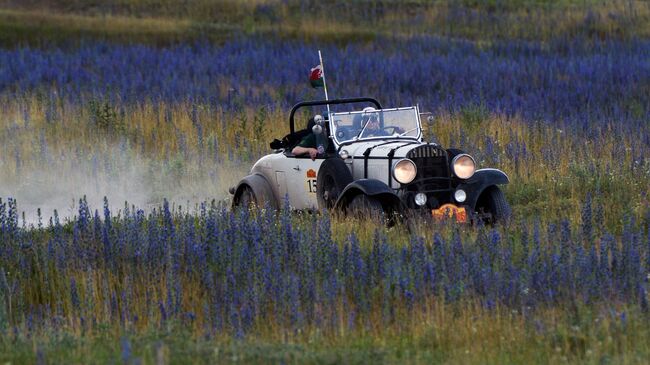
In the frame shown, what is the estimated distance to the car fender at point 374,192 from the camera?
38.5ft

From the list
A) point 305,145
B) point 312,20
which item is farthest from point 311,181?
point 312,20

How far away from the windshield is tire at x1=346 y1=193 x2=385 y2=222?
1.51 metres

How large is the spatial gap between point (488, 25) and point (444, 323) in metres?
29.9

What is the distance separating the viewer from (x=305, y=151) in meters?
13.5

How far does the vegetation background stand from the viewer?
8.21 metres

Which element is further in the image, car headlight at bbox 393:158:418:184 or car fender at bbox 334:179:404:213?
car headlight at bbox 393:158:418:184

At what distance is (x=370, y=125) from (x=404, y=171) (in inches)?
65.3

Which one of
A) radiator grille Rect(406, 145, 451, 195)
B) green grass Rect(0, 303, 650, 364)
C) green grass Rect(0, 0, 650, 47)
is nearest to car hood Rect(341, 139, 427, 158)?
radiator grille Rect(406, 145, 451, 195)

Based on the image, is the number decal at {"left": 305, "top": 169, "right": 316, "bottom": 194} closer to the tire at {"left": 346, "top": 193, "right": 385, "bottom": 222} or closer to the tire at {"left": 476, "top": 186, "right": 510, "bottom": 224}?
the tire at {"left": 346, "top": 193, "right": 385, "bottom": 222}

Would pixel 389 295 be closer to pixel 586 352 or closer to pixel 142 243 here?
pixel 586 352

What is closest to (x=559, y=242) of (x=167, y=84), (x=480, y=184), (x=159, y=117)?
(x=480, y=184)

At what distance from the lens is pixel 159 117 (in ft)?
67.5

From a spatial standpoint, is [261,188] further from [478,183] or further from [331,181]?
[478,183]

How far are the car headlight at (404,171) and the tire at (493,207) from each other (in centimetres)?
81
